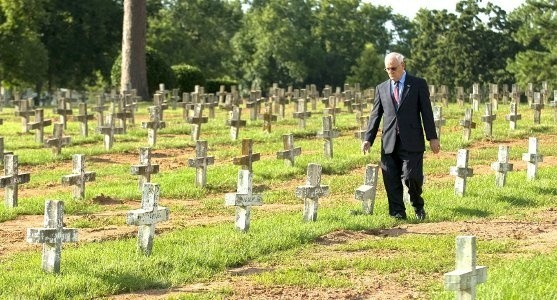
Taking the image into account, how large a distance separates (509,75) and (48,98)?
76.8ft

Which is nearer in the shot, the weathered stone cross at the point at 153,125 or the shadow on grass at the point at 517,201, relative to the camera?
the shadow on grass at the point at 517,201

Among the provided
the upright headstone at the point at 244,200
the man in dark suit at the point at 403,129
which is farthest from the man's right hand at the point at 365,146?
the upright headstone at the point at 244,200

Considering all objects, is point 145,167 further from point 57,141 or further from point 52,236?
point 52,236

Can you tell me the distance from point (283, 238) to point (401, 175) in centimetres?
207

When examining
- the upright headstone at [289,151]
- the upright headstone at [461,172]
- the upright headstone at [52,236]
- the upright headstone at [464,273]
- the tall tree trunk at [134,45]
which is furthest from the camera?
the tall tree trunk at [134,45]

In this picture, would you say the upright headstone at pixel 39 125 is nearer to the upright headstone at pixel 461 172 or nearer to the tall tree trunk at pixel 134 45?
the upright headstone at pixel 461 172

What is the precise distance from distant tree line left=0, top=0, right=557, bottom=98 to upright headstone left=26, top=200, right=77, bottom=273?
1235 inches

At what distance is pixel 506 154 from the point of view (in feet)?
49.3

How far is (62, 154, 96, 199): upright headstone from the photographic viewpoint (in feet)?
47.7

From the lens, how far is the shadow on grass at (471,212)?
1273 cm

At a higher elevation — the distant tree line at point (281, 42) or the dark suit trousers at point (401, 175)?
the distant tree line at point (281, 42)

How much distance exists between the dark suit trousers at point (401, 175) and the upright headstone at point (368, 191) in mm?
311

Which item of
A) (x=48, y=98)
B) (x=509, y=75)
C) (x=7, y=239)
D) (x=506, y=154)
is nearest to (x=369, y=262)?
(x=7, y=239)

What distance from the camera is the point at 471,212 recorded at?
1283cm
